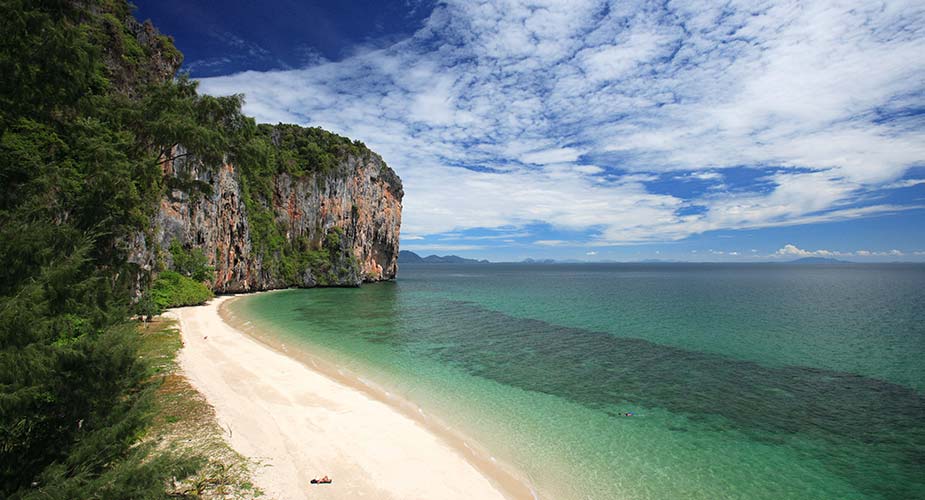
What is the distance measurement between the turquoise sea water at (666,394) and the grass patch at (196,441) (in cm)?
633

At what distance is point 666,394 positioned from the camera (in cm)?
1602

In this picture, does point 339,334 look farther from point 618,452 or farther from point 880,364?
point 880,364

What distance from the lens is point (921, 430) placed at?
12.8m

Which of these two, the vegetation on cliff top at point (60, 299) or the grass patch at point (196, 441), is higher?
the vegetation on cliff top at point (60, 299)

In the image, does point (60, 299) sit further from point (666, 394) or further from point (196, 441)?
point (666, 394)

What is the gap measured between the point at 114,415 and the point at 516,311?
38.0 metres

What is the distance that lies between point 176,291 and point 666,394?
39414 millimetres

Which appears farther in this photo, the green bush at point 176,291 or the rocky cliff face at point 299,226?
the rocky cliff face at point 299,226

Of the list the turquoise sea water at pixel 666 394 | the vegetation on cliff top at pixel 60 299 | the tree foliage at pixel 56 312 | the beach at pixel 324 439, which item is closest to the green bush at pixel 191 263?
the turquoise sea water at pixel 666 394

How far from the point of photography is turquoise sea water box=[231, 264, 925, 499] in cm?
1008

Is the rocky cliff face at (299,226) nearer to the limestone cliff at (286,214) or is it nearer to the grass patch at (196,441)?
the limestone cliff at (286,214)

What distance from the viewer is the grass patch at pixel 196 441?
7.39 m

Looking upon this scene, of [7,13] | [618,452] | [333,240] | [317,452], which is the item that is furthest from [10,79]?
[333,240]

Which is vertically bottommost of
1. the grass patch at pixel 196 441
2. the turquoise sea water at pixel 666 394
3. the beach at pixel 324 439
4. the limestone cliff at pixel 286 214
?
the turquoise sea water at pixel 666 394
